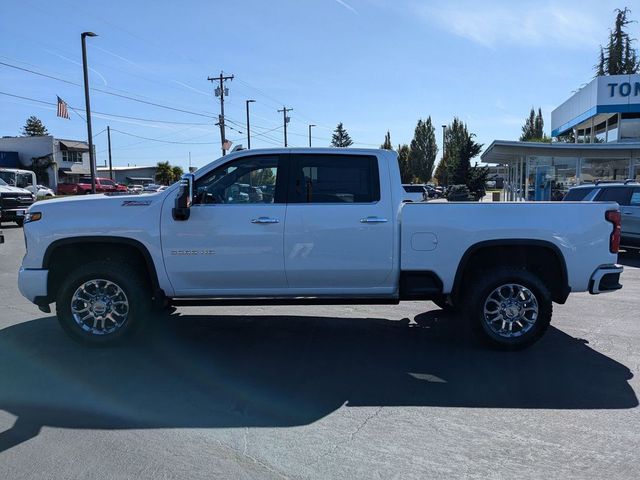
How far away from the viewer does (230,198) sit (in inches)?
228

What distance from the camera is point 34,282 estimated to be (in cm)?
568

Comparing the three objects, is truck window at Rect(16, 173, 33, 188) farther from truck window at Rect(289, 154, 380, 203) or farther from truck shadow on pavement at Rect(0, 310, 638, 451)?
truck window at Rect(289, 154, 380, 203)

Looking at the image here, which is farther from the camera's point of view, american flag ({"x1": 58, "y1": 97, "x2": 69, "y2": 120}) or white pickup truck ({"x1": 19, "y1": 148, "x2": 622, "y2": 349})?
american flag ({"x1": 58, "y1": 97, "x2": 69, "y2": 120})

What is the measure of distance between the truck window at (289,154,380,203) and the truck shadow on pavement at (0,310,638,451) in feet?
5.24

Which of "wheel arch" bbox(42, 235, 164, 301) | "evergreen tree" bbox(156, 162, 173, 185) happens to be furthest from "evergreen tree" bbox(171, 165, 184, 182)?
"wheel arch" bbox(42, 235, 164, 301)

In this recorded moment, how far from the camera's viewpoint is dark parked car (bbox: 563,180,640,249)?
13242mm

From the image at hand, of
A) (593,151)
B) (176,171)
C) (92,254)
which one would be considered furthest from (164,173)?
(92,254)

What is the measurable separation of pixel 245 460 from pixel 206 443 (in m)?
0.37

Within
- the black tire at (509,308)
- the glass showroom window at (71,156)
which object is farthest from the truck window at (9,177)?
the glass showroom window at (71,156)

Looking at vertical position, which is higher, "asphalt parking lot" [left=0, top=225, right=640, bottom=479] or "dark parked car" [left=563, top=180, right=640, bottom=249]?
"dark parked car" [left=563, top=180, right=640, bottom=249]

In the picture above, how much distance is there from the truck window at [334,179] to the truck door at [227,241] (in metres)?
0.21

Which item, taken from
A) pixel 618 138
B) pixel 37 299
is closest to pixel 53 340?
pixel 37 299

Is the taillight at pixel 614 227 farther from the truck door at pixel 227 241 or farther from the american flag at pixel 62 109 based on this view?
the american flag at pixel 62 109

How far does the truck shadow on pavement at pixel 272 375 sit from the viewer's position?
4.30 meters
